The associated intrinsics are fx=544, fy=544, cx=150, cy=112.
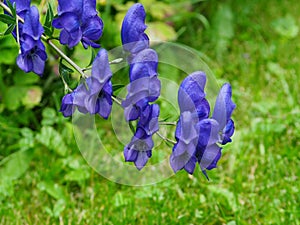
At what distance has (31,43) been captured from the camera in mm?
1112

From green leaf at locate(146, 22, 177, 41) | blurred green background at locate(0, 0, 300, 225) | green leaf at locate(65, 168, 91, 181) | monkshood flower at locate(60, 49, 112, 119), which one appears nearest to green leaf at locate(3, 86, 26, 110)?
blurred green background at locate(0, 0, 300, 225)

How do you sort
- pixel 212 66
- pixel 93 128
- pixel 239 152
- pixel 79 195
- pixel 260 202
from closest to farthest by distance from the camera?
pixel 260 202 < pixel 79 195 < pixel 239 152 < pixel 93 128 < pixel 212 66

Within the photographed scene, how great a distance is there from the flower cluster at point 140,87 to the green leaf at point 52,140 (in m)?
1.06

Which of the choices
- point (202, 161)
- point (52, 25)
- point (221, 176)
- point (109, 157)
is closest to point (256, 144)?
point (221, 176)

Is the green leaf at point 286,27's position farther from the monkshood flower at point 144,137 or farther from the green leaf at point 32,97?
the monkshood flower at point 144,137

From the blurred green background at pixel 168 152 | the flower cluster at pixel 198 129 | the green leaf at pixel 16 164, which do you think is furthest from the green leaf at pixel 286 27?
the flower cluster at pixel 198 129

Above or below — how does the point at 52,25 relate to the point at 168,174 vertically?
above

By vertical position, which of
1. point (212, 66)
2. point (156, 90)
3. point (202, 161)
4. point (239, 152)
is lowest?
point (212, 66)

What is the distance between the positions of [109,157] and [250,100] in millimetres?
783

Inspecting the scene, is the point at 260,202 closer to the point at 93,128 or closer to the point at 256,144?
the point at 256,144

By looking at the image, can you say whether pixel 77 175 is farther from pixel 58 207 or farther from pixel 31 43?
pixel 31 43

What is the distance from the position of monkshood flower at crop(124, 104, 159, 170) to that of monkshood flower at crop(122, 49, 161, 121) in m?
0.02

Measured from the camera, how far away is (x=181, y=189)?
2.03 meters

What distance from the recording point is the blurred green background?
1.88 metres
